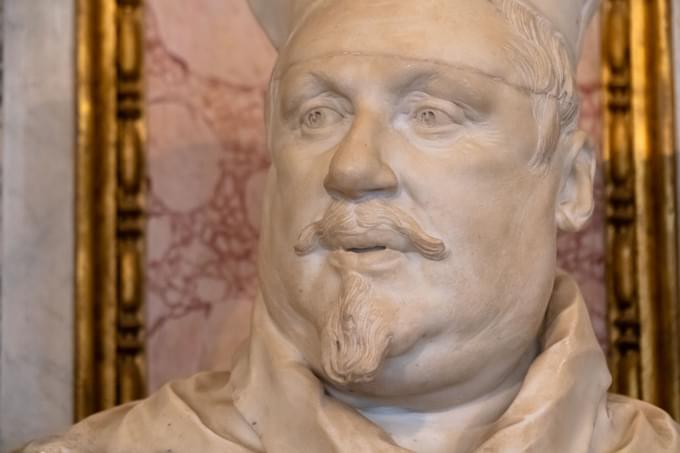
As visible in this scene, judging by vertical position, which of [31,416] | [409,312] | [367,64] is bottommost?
[31,416]

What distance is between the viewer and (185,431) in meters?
2.90

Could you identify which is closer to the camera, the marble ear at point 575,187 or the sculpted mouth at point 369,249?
the sculpted mouth at point 369,249

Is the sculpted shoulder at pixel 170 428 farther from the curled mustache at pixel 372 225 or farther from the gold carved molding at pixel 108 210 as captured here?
the gold carved molding at pixel 108 210

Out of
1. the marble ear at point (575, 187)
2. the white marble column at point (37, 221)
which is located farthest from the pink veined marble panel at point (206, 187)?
the marble ear at point (575, 187)

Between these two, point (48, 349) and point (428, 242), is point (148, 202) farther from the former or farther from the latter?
point (428, 242)

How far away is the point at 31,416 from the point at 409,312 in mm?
1193

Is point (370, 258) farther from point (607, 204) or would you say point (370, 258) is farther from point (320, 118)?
point (607, 204)

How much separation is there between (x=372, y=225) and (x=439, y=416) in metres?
0.34

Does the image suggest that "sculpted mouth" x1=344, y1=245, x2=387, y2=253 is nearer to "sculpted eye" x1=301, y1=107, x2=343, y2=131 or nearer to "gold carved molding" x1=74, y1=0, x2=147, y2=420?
"sculpted eye" x1=301, y1=107, x2=343, y2=131

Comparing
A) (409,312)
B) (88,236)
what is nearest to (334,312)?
(409,312)

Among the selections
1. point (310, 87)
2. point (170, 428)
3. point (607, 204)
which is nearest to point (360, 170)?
point (310, 87)

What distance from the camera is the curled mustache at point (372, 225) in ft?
8.95

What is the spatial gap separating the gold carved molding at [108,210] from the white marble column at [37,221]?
3cm

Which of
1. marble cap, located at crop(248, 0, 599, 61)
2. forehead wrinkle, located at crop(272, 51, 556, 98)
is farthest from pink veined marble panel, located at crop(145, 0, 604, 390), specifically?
forehead wrinkle, located at crop(272, 51, 556, 98)
